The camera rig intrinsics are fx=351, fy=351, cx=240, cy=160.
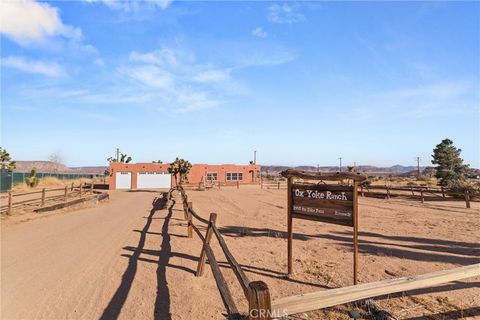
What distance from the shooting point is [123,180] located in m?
48.5

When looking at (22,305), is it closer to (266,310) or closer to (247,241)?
(266,310)

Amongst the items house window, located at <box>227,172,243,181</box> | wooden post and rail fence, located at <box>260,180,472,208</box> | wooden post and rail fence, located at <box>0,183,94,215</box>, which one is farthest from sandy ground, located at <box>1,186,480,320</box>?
house window, located at <box>227,172,243,181</box>

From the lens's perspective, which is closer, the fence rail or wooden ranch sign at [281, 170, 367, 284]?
the fence rail

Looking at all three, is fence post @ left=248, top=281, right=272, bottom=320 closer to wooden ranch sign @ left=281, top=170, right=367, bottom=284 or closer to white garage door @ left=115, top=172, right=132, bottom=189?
wooden ranch sign @ left=281, top=170, right=367, bottom=284

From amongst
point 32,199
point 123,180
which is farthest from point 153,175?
point 32,199

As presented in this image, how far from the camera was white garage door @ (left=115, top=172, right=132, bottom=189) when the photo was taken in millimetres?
48094

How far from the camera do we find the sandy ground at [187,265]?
5.02 metres

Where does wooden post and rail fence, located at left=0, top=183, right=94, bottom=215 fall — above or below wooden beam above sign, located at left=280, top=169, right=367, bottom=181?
below

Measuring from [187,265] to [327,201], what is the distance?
3.21 metres

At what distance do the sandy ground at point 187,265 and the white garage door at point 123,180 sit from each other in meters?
36.1

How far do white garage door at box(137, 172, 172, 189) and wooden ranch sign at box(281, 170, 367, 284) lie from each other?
149ft

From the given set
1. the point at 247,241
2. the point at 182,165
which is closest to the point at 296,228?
the point at 247,241

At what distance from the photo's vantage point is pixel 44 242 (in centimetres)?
988

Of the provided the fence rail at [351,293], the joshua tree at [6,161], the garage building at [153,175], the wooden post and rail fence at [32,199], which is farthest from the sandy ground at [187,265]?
the garage building at [153,175]
